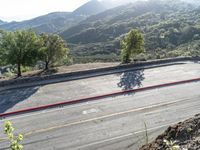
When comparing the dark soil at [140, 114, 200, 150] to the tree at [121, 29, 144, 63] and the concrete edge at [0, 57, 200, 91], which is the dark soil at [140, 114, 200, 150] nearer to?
the concrete edge at [0, 57, 200, 91]

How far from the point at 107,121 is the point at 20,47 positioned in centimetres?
1645

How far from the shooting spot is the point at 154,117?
73.4ft

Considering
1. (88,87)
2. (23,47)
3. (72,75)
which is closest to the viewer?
(88,87)

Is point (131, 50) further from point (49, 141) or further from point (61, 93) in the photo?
point (49, 141)

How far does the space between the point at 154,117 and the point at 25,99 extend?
10.8 m

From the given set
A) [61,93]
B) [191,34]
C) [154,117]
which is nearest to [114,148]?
[154,117]

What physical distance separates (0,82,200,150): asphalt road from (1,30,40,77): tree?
1189 cm

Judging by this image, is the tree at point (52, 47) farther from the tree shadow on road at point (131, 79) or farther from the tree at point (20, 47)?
the tree shadow on road at point (131, 79)

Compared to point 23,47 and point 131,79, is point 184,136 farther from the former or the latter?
point 23,47

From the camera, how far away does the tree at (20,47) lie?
34219mm

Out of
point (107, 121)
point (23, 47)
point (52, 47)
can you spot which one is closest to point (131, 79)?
point (52, 47)

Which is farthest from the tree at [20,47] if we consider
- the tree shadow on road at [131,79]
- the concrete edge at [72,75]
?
the tree shadow on road at [131,79]

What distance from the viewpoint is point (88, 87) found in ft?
99.0

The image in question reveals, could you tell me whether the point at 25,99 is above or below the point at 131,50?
below
